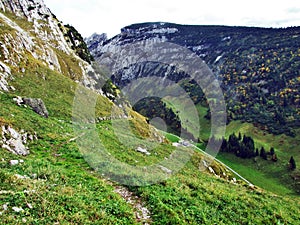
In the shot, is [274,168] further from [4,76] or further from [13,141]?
[13,141]

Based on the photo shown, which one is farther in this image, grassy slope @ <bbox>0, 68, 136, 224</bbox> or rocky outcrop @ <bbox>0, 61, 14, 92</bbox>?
rocky outcrop @ <bbox>0, 61, 14, 92</bbox>

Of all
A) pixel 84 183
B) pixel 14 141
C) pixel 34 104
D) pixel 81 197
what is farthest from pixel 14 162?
pixel 34 104

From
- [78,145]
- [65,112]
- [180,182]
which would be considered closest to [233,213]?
[180,182]

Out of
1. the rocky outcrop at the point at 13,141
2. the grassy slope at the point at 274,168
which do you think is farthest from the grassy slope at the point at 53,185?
the grassy slope at the point at 274,168

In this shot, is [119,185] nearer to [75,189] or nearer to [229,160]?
[75,189]

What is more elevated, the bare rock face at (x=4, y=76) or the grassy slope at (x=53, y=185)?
the bare rock face at (x=4, y=76)

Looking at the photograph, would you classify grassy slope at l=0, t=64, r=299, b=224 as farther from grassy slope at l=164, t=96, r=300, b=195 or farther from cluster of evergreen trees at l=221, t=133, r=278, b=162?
cluster of evergreen trees at l=221, t=133, r=278, b=162

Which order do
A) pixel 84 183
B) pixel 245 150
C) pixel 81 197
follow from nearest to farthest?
pixel 81 197
pixel 84 183
pixel 245 150

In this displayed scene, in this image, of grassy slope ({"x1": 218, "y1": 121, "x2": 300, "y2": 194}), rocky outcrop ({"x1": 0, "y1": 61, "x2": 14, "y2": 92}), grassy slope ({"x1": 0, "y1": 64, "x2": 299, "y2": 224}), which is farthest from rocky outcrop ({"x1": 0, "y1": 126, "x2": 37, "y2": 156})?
grassy slope ({"x1": 218, "y1": 121, "x2": 300, "y2": 194})

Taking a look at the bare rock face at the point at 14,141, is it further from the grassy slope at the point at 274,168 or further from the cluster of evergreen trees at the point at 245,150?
the cluster of evergreen trees at the point at 245,150

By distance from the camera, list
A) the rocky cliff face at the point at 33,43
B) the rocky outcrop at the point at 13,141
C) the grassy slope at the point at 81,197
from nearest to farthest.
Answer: the grassy slope at the point at 81,197
the rocky outcrop at the point at 13,141
the rocky cliff face at the point at 33,43
